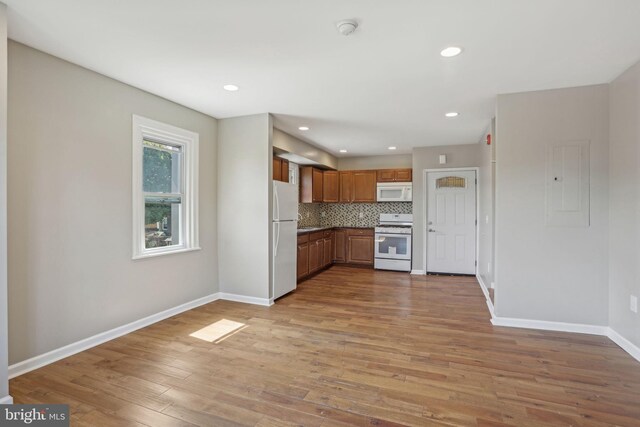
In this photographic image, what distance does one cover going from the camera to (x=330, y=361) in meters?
2.63

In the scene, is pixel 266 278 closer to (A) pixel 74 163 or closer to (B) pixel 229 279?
(B) pixel 229 279

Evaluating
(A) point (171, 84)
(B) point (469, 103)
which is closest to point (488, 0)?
(B) point (469, 103)

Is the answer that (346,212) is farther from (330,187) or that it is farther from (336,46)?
(336,46)

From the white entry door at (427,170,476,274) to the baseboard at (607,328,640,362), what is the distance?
2.89 m

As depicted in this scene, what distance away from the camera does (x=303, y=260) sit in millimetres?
5668

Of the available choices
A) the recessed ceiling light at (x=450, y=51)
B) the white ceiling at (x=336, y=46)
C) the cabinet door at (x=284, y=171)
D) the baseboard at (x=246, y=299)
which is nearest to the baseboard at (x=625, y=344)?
the white ceiling at (x=336, y=46)

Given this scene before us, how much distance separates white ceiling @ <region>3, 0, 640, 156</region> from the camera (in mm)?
1996

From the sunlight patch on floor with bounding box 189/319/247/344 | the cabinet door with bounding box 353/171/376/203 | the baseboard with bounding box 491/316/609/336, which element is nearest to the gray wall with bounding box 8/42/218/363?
the sunlight patch on floor with bounding box 189/319/247/344

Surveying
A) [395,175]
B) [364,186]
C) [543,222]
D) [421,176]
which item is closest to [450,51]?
[543,222]

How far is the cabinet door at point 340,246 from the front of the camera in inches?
283

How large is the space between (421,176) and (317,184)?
2.17 metres

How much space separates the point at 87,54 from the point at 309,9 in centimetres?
192

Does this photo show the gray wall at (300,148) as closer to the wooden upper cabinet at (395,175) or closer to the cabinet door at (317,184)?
the cabinet door at (317,184)

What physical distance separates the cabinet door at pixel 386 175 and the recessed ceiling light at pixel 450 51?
4.41 m
